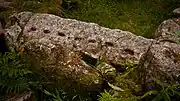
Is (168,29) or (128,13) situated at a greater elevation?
(168,29)

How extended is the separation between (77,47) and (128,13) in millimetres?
2447

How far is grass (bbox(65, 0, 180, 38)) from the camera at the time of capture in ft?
22.2

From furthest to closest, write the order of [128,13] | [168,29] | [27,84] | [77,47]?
[128,13]
[168,29]
[77,47]
[27,84]

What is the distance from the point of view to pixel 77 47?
5.18 metres

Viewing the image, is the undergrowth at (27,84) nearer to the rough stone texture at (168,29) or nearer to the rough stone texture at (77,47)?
the rough stone texture at (77,47)

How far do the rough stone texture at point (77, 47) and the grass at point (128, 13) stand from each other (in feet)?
4.68

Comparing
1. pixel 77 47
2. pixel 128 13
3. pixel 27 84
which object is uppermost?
pixel 128 13

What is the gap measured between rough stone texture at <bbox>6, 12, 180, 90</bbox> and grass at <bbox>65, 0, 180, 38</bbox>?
143 centimetres

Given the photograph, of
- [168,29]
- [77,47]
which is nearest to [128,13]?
[168,29]

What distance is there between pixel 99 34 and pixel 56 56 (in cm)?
84

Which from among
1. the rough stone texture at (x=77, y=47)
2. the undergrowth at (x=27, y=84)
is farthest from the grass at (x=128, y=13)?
the undergrowth at (x=27, y=84)

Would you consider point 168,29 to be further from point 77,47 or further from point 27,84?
point 27,84

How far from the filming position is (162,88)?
13.8 feet

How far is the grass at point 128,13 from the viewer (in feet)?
22.2
